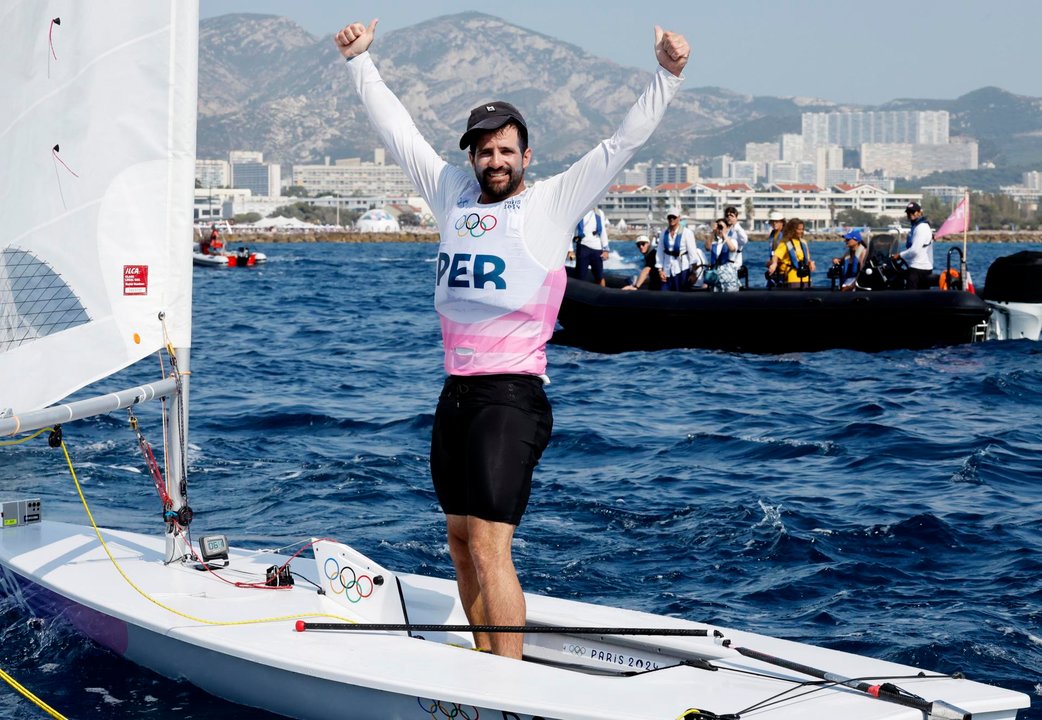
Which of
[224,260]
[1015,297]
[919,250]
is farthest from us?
[224,260]

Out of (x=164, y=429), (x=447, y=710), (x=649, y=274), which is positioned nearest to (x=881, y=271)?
(x=649, y=274)

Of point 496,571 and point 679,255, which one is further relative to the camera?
point 679,255

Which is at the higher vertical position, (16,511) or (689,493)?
(16,511)

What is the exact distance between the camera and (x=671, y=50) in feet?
12.8

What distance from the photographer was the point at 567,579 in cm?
652

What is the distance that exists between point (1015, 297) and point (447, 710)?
15.0 metres

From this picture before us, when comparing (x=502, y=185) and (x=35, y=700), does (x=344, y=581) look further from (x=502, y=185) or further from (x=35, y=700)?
(x=502, y=185)

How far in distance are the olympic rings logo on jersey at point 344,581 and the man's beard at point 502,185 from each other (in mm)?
1502

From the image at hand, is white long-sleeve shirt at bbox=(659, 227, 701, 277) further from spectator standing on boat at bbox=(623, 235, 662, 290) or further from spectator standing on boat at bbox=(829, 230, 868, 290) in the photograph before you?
spectator standing on boat at bbox=(829, 230, 868, 290)

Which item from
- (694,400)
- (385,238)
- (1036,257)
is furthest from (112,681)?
(385,238)

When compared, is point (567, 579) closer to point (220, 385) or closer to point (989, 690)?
point (989, 690)

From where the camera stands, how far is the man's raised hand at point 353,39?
14.9 feet

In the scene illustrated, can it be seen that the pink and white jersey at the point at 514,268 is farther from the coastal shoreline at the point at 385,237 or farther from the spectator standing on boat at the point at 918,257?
the coastal shoreline at the point at 385,237

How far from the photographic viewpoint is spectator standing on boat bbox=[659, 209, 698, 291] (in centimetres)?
1827
